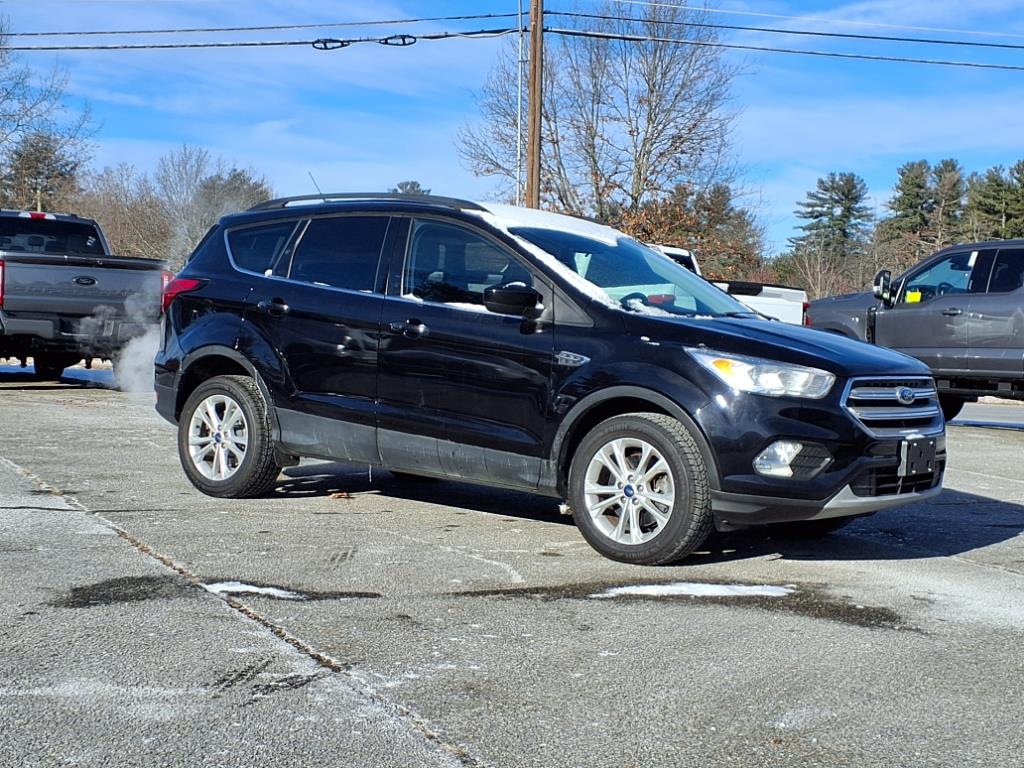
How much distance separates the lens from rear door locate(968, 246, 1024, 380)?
1270 cm

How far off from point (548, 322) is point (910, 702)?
2.80 m

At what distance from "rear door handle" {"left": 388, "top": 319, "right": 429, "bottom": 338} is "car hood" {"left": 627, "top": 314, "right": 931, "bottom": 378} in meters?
1.17

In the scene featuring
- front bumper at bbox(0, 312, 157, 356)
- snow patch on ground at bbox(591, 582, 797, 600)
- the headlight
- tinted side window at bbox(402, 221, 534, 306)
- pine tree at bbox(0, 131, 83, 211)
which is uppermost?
pine tree at bbox(0, 131, 83, 211)

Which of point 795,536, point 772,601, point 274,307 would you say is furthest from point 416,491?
point 772,601

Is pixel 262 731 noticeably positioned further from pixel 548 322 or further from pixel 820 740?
pixel 548 322

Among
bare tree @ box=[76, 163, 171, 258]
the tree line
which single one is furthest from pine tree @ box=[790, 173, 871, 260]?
bare tree @ box=[76, 163, 171, 258]

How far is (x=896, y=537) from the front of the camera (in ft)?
22.0

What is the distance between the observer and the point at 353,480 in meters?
8.27

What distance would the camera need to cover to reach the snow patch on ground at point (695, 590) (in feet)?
16.9

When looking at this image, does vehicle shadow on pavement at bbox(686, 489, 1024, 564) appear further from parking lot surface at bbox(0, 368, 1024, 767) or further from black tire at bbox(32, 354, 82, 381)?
black tire at bbox(32, 354, 82, 381)

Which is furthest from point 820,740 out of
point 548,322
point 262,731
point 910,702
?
point 548,322

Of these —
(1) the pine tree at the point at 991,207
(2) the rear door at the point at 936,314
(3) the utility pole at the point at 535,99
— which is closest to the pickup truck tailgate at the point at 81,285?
(2) the rear door at the point at 936,314

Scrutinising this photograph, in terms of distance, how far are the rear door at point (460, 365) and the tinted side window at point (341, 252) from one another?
8.5 inches

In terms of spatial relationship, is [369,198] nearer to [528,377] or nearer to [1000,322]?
[528,377]
